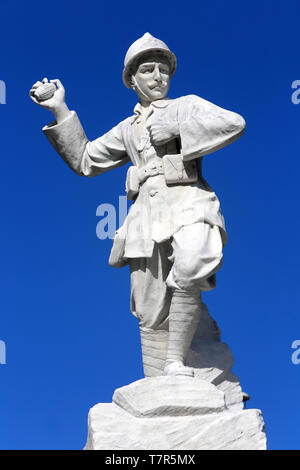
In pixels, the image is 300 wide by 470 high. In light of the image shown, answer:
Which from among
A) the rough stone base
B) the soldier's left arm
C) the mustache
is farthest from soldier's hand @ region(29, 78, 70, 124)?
the rough stone base

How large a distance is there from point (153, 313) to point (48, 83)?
2206 millimetres

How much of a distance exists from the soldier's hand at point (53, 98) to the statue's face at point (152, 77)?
66 cm

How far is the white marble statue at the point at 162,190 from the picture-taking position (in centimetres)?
627

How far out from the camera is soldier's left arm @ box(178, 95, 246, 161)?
251 inches

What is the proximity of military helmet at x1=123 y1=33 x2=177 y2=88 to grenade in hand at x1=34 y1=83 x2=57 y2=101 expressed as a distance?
64cm

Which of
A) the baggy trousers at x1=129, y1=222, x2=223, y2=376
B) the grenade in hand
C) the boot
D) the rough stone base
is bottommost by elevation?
A: the rough stone base

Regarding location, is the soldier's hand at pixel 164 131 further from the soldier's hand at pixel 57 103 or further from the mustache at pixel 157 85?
the soldier's hand at pixel 57 103

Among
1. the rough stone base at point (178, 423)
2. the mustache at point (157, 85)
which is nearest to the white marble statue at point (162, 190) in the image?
the mustache at point (157, 85)

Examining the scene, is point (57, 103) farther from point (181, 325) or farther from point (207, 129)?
point (181, 325)

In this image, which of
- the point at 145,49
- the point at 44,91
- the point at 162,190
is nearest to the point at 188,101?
the point at 145,49

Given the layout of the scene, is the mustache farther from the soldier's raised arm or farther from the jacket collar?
the soldier's raised arm

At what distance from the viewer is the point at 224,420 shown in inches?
228

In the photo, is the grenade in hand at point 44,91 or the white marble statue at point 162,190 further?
the grenade in hand at point 44,91
